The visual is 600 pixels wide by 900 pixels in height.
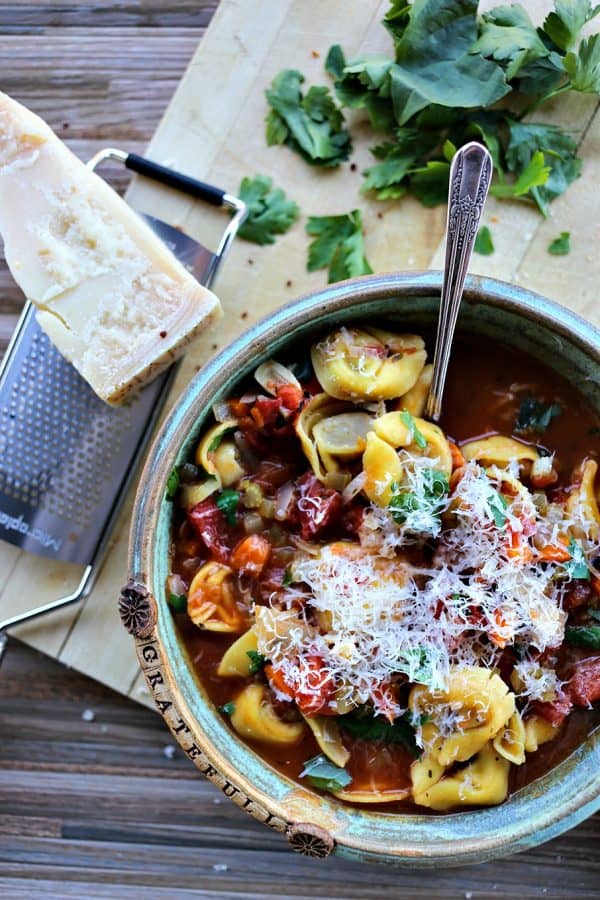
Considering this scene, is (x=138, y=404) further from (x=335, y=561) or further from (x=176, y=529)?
(x=335, y=561)

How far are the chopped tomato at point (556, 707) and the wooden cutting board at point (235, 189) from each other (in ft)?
4.60

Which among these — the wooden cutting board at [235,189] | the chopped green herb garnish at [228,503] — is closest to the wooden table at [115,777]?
the wooden cutting board at [235,189]

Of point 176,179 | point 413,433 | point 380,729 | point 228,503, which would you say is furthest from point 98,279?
point 380,729

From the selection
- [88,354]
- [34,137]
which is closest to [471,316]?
[88,354]

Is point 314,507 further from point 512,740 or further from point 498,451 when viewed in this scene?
point 512,740

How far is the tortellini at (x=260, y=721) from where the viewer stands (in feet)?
8.68

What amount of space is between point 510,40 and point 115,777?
117 inches

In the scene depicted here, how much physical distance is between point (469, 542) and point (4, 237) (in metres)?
1.80

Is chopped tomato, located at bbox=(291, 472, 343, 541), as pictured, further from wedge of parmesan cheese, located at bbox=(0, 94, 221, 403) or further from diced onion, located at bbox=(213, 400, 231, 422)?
wedge of parmesan cheese, located at bbox=(0, 94, 221, 403)

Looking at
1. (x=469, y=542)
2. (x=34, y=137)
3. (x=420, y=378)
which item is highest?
(x=34, y=137)

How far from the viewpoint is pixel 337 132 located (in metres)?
3.08

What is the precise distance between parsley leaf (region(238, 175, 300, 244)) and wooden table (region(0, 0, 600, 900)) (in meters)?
0.50

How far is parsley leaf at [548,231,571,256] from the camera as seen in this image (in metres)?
2.98

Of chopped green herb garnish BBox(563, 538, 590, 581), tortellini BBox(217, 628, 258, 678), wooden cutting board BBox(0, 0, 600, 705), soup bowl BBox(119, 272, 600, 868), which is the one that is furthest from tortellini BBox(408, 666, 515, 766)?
wooden cutting board BBox(0, 0, 600, 705)
